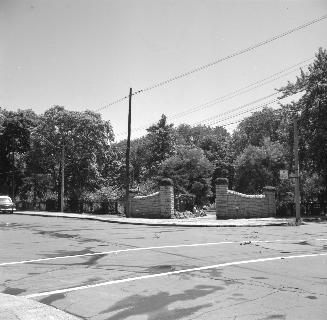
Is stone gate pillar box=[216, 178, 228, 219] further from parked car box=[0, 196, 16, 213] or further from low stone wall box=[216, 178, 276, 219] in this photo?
parked car box=[0, 196, 16, 213]

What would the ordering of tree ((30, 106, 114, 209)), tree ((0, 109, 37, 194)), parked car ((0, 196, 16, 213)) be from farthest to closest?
tree ((0, 109, 37, 194)) < tree ((30, 106, 114, 209)) < parked car ((0, 196, 16, 213))

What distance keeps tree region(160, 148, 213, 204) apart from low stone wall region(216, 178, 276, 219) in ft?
43.5

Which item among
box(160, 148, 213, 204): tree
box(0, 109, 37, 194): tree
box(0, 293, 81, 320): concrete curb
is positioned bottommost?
box(0, 293, 81, 320): concrete curb

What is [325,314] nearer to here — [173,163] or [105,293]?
[105,293]

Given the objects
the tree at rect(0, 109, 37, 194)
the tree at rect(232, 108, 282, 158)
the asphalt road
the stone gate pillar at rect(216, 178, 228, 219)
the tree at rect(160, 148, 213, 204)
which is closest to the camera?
the asphalt road

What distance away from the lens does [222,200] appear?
98.1ft

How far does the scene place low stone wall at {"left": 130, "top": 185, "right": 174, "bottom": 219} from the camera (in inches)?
1208

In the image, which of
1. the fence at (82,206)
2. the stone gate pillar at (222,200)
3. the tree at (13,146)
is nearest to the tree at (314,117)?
the stone gate pillar at (222,200)

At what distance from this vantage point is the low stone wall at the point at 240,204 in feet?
97.9

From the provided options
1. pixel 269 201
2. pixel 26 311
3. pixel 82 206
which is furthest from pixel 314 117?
pixel 26 311

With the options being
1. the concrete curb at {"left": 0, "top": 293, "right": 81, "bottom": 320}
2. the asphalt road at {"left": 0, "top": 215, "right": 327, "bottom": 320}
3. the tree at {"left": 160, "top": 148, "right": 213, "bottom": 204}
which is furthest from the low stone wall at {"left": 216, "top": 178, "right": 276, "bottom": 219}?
the concrete curb at {"left": 0, "top": 293, "right": 81, "bottom": 320}

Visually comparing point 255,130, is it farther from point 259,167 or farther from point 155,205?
point 155,205

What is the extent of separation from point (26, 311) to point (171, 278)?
3.50 m

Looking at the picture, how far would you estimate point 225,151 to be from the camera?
77.1m
